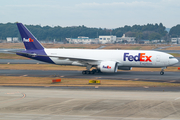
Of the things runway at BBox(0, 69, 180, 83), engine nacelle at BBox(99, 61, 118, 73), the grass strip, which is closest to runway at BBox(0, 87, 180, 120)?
the grass strip

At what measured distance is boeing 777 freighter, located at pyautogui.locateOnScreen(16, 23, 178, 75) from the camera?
47469 mm

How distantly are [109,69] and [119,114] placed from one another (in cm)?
2578

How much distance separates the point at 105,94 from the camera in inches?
1170

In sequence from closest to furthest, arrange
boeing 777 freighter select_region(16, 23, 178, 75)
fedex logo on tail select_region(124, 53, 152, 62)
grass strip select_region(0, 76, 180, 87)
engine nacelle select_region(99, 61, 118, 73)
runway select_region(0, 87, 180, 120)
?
runway select_region(0, 87, 180, 120) < grass strip select_region(0, 76, 180, 87) < engine nacelle select_region(99, 61, 118, 73) < boeing 777 freighter select_region(16, 23, 178, 75) < fedex logo on tail select_region(124, 53, 152, 62)

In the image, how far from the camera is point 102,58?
49.7m

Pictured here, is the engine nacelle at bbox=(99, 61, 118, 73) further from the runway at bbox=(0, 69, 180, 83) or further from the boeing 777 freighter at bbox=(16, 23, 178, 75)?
the runway at bbox=(0, 69, 180, 83)

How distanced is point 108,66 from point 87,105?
23.0 metres

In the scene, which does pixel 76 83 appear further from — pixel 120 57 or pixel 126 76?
pixel 120 57

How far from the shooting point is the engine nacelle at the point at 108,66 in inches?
1836

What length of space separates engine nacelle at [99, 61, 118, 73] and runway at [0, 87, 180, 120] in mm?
15043

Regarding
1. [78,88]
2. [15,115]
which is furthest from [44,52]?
[15,115]

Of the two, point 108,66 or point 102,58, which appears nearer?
point 108,66

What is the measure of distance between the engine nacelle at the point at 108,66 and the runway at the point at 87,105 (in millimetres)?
15043

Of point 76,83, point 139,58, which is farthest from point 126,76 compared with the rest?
point 76,83
